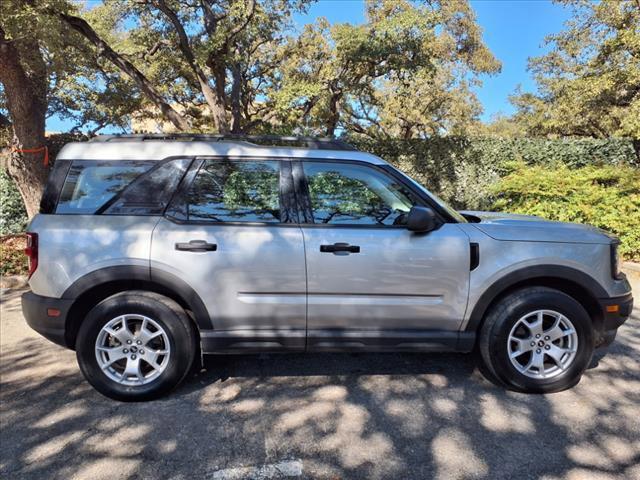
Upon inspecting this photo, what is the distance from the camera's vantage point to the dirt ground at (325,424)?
2574mm

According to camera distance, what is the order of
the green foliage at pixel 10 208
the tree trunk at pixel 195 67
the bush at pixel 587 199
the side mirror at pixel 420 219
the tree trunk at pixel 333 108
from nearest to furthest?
1. the side mirror at pixel 420 219
2. the bush at pixel 587 199
3. the tree trunk at pixel 195 67
4. the green foliage at pixel 10 208
5. the tree trunk at pixel 333 108

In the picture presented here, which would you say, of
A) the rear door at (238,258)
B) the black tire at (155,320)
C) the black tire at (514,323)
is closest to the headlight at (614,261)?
the black tire at (514,323)

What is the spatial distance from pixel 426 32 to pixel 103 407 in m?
8.56

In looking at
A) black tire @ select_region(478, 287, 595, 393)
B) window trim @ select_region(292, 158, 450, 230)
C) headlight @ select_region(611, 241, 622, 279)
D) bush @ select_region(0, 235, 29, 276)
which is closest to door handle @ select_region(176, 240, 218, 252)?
window trim @ select_region(292, 158, 450, 230)

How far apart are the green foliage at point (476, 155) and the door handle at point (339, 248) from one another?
8023 millimetres

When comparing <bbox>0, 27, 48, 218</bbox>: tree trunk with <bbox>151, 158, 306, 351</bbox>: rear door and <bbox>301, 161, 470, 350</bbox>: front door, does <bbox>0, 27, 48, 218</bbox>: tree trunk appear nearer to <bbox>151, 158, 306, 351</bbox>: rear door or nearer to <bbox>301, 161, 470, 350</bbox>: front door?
<bbox>151, 158, 306, 351</bbox>: rear door

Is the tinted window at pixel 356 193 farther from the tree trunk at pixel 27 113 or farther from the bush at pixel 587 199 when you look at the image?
the tree trunk at pixel 27 113

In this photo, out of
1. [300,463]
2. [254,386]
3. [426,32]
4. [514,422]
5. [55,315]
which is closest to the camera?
[300,463]

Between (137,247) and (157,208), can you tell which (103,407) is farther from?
(157,208)

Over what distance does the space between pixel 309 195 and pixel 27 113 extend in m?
6.71

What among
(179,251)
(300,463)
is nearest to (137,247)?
(179,251)

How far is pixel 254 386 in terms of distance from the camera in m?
3.55

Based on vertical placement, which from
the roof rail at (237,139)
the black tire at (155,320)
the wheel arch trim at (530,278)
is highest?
the roof rail at (237,139)

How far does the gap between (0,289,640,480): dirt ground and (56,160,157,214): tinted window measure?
4.72 feet
